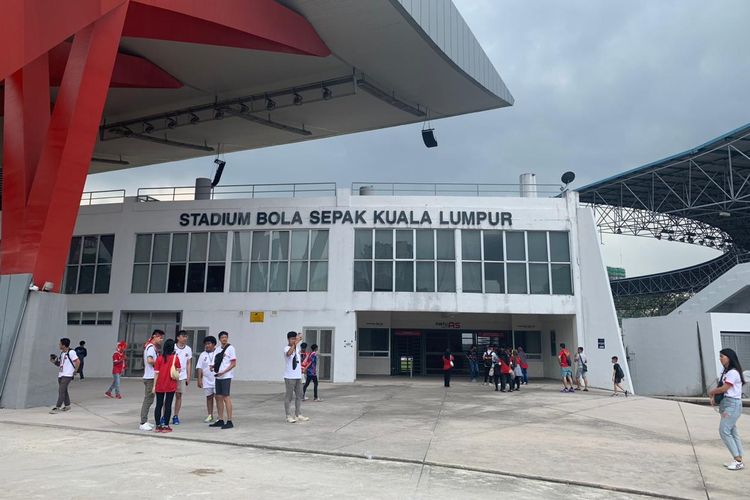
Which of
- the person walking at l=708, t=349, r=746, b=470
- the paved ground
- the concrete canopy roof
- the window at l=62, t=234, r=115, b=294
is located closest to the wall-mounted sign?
the concrete canopy roof

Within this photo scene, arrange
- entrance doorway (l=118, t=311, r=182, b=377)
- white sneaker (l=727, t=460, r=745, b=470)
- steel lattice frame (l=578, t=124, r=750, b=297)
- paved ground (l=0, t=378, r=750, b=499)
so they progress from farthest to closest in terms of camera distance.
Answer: steel lattice frame (l=578, t=124, r=750, b=297), entrance doorway (l=118, t=311, r=182, b=377), white sneaker (l=727, t=460, r=745, b=470), paved ground (l=0, t=378, r=750, b=499)

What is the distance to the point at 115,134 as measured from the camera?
29062mm

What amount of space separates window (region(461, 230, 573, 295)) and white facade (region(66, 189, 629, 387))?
0.06 metres

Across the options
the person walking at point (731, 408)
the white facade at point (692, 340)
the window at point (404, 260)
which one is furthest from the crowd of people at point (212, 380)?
the white facade at point (692, 340)

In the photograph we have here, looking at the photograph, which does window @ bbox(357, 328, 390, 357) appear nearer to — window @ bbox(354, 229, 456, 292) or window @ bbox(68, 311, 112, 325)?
window @ bbox(354, 229, 456, 292)

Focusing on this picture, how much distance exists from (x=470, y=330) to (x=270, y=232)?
35.5ft

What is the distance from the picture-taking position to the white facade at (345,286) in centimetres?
2253

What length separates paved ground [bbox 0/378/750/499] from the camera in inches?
238

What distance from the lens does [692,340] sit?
891 inches

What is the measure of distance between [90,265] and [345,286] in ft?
39.0

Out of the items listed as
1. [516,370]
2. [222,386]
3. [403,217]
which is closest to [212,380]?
[222,386]

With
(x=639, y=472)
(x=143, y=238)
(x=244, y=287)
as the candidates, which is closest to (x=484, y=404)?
(x=639, y=472)

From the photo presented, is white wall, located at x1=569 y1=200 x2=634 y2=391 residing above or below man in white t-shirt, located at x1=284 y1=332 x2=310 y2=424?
above

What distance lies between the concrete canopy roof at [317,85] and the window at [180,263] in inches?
238
